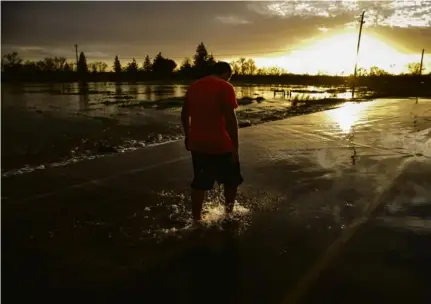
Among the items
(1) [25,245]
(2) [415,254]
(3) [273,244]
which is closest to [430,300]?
(2) [415,254]

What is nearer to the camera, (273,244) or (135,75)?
(273,244)

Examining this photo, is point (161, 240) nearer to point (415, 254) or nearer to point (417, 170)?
point (415, 254)

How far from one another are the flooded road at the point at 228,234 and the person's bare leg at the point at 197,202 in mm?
147

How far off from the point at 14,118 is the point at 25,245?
50.0 ft

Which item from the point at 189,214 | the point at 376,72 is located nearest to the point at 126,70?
the point at 376,72

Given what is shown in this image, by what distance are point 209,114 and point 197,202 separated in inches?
40.2

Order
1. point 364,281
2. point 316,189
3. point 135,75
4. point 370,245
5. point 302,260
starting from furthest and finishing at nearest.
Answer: point 135,75, point 316,189, point 370,245, point 302,260, point 364,281

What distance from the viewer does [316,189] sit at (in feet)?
20.6

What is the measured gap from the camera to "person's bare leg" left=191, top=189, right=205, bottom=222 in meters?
4.63

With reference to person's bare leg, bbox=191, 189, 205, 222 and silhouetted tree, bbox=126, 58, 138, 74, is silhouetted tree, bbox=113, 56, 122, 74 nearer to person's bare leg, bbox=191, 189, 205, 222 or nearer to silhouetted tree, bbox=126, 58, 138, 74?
silhouetted tree, bbox=126, 58, 138, 74

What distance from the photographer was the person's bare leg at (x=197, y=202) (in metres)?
4.63

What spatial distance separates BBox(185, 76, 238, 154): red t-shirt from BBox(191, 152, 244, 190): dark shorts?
3.0 inches

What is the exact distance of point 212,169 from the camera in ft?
14.9

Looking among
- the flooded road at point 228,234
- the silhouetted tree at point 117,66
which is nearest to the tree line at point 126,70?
the silhouetted tree at point 117,66
